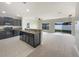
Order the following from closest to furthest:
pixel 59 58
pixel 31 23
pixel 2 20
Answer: pixel 59 58
pixel 31 23
pixel 2 20

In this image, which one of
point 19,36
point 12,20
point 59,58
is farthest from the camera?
point 19,36

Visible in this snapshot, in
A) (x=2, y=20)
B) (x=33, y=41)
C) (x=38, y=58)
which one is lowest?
(x=38, y=58)

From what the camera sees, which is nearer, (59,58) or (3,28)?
(59,58)

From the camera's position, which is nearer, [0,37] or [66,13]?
[66,13]

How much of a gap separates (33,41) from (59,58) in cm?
198

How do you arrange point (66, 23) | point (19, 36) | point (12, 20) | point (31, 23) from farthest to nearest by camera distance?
point (19, 36), point (12, 20), point (66, 23), point (31, 23)

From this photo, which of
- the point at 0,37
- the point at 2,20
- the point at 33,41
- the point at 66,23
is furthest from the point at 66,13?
the point at 0,37

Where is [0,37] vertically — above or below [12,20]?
below

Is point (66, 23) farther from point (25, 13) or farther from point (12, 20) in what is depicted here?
point (12, 20)

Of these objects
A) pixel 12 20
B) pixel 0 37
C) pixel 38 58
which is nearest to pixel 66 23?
pixel 38 58

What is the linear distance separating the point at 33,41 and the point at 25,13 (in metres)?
1.67

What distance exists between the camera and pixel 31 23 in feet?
13.0

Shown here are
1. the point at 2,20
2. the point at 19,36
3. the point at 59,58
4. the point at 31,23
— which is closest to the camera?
the point at 59,58

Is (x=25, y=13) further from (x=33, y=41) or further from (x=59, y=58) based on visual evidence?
(x=59, y=58)
